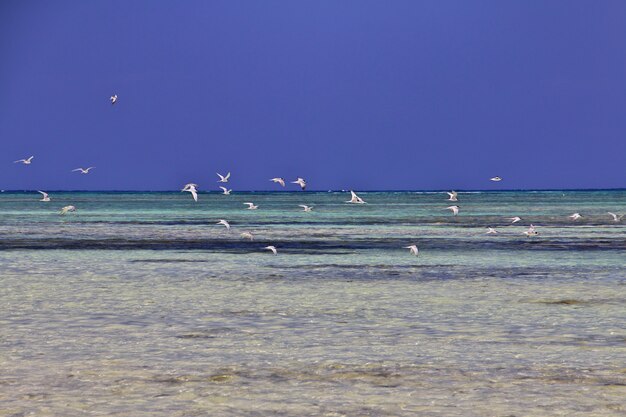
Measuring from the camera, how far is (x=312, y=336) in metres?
17.6

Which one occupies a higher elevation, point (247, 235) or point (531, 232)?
point (531, 232)

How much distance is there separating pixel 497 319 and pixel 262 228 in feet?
143

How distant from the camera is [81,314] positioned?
20.4 m

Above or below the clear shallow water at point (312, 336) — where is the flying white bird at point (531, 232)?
above

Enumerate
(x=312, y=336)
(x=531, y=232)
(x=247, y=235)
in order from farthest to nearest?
(x=531, y=232)
(x=247, y=235)
(x=312, y=336)

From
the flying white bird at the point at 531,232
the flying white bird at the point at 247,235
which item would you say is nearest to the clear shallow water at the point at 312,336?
the flying white bird at the point at 247,235

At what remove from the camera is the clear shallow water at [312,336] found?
12891mm

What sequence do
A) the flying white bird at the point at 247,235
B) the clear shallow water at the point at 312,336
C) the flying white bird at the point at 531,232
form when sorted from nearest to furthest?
the clear shallow water at the point at 312,336 < the flying white bird at the point at 247,235 < the flying white bird at the point at 531,232

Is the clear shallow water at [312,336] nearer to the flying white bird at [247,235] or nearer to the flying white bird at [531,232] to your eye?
the flying white bird at [247,235]

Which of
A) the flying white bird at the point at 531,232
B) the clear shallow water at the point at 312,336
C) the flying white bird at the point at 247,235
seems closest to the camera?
the clear shallow water at the point at 312,336

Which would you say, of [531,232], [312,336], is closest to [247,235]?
[531,232]

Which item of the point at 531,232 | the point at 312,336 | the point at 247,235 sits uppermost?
the point at 531,232

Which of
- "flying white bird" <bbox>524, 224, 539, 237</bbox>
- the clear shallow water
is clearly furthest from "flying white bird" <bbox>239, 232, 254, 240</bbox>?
"flying white bird" <bbox>524, 224, 539, 237</bbox>

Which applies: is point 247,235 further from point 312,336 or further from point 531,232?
point 312,336
